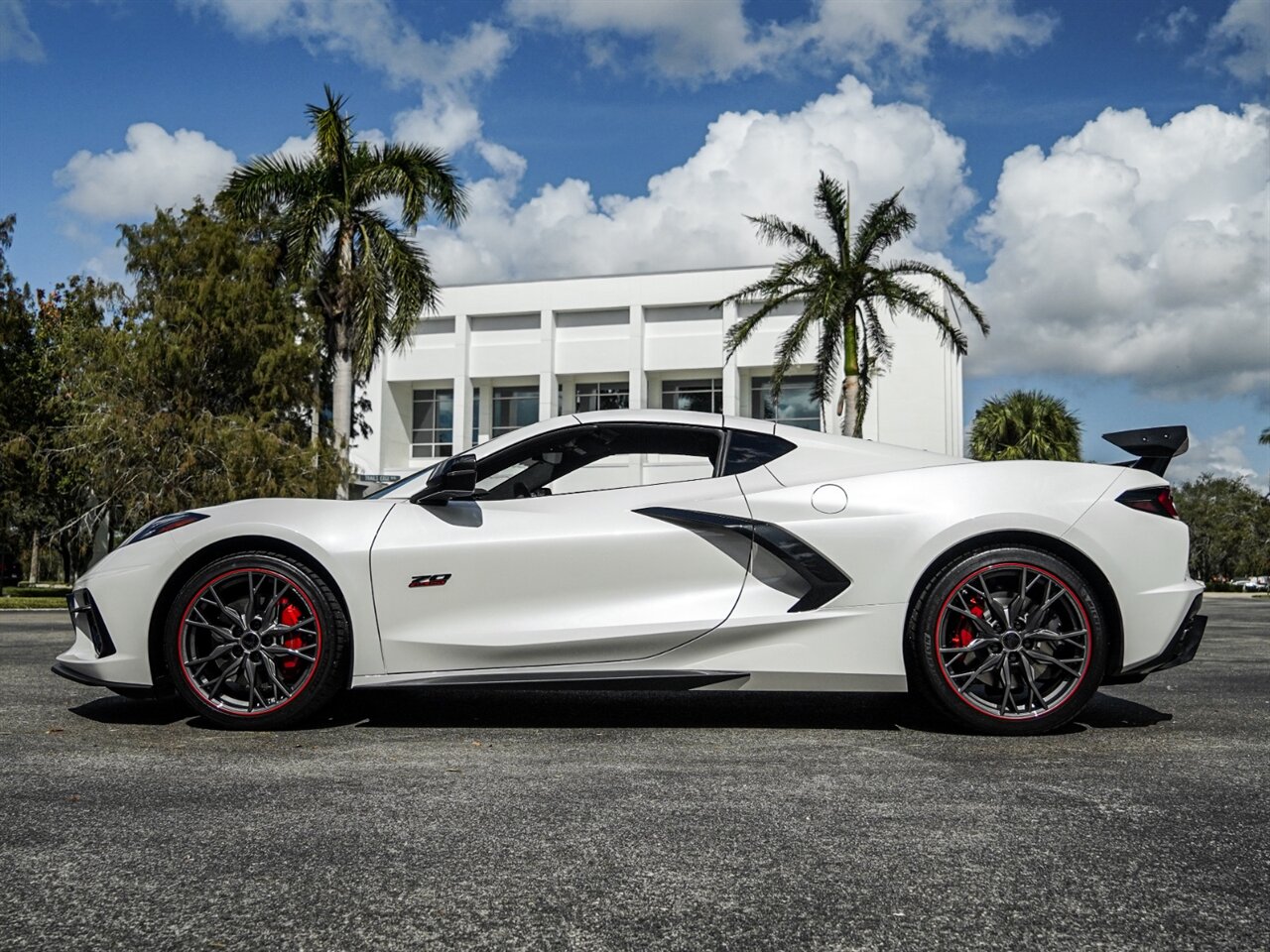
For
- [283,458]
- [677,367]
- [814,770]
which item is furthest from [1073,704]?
[677,367]

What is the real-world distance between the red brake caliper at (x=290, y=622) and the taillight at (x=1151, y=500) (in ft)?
10.8

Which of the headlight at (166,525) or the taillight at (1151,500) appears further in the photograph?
the headlight at (166,525)

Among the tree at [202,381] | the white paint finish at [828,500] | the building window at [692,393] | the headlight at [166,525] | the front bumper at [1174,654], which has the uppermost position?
the building window at [692,393]

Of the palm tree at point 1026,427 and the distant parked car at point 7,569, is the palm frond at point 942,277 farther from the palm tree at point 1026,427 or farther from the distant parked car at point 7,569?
the distant parked car at point 7,569

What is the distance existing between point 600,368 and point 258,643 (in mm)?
40276

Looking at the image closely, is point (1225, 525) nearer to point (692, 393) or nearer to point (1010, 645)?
point (692, 393)

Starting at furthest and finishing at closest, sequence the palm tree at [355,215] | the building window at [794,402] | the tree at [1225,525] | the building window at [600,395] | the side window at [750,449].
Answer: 1. the tree at [1225,525]
2. the building window at [600,395]
3. the building window at [794,402]
4. the palm tree at [355,215]
5. the side window at [750,449]

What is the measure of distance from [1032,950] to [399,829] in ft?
5.13

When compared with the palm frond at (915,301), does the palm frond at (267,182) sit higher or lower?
higher

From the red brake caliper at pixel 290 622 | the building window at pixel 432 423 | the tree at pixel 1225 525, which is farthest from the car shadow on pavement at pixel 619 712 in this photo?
the tree at pixel 1225 525

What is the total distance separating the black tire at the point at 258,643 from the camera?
14.4 ft

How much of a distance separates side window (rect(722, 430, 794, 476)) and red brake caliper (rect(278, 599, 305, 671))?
1823 millimetres

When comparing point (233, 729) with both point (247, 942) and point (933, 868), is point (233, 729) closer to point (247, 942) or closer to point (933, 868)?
point (247, 942)

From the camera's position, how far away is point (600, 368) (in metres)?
44.4
